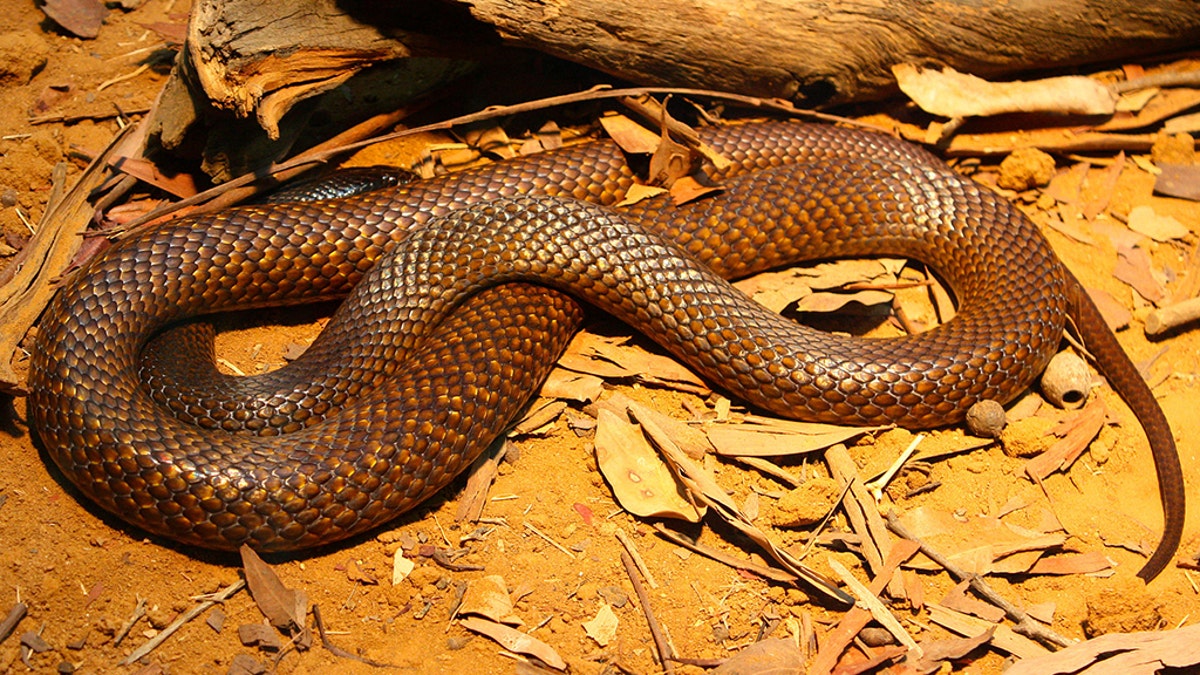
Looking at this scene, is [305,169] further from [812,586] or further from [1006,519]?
[1006,519]

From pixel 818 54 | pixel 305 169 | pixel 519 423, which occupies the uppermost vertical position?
pixel 818 54

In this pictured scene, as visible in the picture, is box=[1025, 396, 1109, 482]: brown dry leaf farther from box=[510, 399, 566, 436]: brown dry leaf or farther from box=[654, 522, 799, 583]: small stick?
box=[510, 399, 566, 436]: brown dry leaf

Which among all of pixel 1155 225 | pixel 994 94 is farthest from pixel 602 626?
pixel 1155 225

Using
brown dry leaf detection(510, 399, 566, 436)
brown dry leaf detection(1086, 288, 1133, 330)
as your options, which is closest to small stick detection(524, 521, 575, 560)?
brown dry leaf detection(510, 399, 566, 436)

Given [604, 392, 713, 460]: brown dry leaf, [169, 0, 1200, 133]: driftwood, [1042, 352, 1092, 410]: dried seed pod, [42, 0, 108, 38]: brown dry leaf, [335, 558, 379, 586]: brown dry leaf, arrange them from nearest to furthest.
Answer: [335, 558, 379, 586]: brown dry leaf, [604, 392, 713, 460]: brown dry leaf, [169, 0, 1200, 133]: driftwood, [1042, 352, 1092, 410]: dried seed pod, [42, 0, 108, 38]: brown dry leaf

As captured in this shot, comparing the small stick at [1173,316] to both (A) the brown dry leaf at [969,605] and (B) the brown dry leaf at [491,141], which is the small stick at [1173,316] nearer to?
(A) the brown dry leaf at [969,605]

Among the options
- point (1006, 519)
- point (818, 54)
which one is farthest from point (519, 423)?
point (818, 54)

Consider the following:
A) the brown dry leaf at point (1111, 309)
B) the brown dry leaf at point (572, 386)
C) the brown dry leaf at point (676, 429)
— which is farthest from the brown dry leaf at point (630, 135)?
the brown dry leaf at point (1111, 309)
